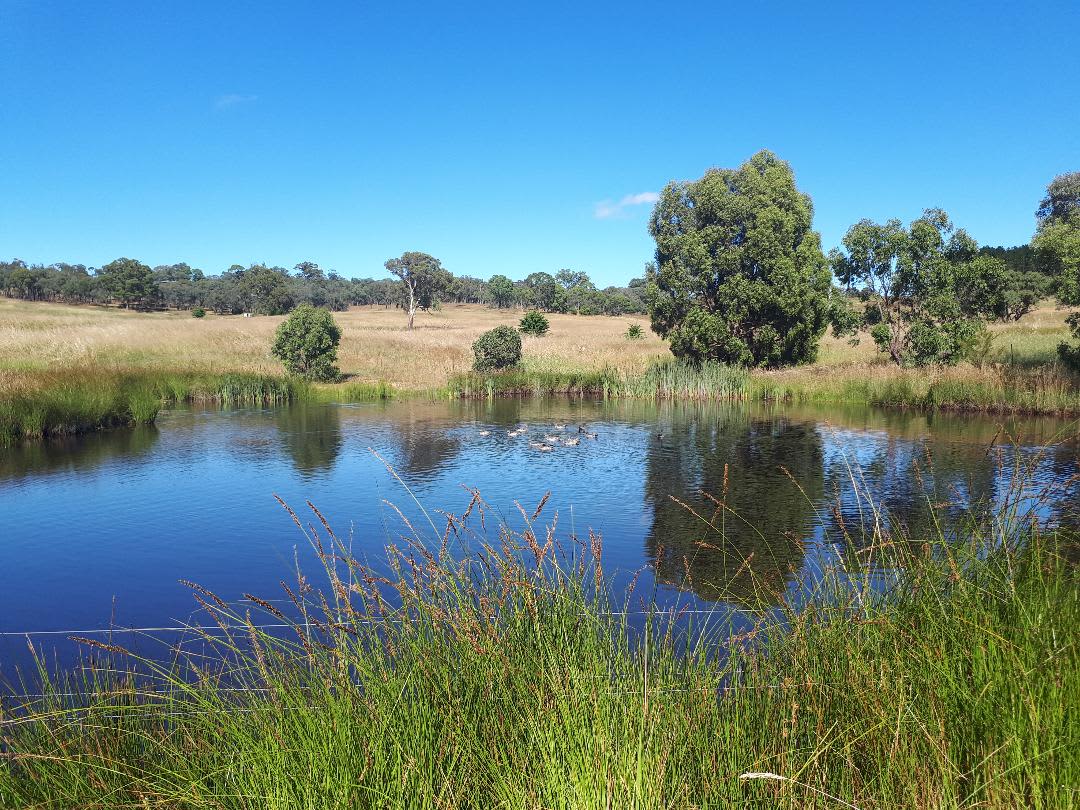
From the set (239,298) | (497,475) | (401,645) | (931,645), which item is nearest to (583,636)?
(401,645)

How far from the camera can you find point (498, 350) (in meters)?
31.6

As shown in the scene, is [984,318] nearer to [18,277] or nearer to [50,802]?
[50,802]

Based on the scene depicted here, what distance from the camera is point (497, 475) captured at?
1363 centimetres

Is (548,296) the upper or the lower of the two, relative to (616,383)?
upper

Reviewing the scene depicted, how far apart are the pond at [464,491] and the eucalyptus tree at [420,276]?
160 ft

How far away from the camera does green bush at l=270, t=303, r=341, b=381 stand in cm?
3089

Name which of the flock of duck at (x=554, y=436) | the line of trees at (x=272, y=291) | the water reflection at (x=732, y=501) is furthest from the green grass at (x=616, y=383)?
the line of trees at (x=272, y=291)

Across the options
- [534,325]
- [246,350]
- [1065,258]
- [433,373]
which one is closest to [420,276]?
[534,325]

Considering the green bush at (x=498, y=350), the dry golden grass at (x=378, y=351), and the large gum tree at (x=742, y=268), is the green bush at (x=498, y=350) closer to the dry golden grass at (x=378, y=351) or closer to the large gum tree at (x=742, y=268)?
the dry golden grass at (x=378, y=351)

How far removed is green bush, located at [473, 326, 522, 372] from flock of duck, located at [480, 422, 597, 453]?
35.6 feet

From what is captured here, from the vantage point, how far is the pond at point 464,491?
25.9 ft

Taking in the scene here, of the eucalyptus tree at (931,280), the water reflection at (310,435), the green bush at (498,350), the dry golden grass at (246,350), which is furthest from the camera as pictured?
the dry golden grass at (246,350)

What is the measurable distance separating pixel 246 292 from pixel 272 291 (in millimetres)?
3789

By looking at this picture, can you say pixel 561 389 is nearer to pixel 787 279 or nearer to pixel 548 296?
pixel 787 279
